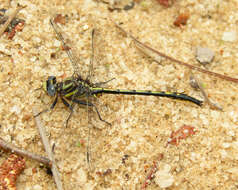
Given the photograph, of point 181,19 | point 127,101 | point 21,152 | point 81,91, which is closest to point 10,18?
point 81,91

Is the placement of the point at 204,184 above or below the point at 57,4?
below

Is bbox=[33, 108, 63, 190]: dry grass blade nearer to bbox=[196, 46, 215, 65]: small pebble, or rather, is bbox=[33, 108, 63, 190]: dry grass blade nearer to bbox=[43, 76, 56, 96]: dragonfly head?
bbox=[43, 76, 56, 96]: dragonfly head

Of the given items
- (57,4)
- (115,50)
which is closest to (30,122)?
(115,50)

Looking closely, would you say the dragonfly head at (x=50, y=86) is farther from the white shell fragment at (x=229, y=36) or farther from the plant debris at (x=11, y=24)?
the white shell fragment at (x=229, y=36)

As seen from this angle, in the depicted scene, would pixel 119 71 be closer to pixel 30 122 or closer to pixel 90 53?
pixel 90 53

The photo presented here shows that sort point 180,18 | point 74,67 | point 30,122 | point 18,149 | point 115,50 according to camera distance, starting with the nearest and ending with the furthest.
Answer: point 18,149
point 30,122
point 74,67
point 115,50
point 180,18

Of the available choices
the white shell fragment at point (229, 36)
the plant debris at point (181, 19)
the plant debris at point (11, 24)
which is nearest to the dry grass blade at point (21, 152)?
the plant debris at point (11, 24)
